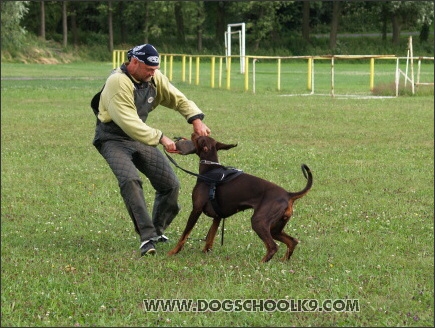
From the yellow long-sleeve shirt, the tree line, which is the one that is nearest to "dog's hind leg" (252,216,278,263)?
the yellow long-sleeve shirt

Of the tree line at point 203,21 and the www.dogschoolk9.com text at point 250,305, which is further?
the tree line at point 203,21

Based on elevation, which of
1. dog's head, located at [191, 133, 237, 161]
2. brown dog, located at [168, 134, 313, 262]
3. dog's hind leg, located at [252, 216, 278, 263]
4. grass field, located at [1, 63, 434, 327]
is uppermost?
dog's head, located at [191, 133, 237, 161]

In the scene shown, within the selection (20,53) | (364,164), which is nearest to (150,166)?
(364,164)

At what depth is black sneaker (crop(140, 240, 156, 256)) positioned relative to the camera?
7.65 metres

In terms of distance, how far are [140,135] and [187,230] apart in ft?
3.01

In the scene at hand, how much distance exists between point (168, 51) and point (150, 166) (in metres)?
60.1

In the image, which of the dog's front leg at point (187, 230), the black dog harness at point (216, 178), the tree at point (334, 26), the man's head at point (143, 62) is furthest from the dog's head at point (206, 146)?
the tree at point (334, 26)

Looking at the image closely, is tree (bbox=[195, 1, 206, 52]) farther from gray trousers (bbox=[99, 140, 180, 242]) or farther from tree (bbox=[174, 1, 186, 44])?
gray trousers (bbox=[99, 140, 180, 242])

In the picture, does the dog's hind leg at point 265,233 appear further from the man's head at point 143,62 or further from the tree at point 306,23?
the tree at point 306,23

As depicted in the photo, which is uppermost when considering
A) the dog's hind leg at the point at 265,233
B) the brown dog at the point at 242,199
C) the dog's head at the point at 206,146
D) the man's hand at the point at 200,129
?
the man's hand at the point at 200,129

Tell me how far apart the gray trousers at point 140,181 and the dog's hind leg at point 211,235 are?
0.48 metres

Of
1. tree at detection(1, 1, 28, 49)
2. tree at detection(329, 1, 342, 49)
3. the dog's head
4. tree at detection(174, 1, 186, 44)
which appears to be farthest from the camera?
tree at detection(174, 1, 186, 44)

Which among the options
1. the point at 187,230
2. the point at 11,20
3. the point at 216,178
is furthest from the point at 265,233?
the point at 11,20

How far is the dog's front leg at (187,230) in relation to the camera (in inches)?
294
